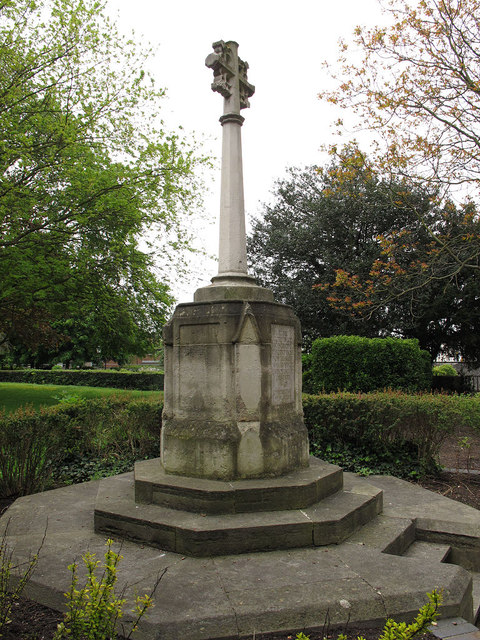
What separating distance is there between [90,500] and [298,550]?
2655mm

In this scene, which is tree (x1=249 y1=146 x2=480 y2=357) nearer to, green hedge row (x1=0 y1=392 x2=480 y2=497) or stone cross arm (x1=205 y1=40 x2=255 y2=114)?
green hedge row (x1=0 y1=392 x2=480 y2=497)

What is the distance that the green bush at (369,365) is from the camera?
41.1 feet

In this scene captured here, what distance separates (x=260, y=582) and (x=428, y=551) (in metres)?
1.86

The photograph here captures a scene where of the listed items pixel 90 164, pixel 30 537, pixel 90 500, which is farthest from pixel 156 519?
pixel 90 164

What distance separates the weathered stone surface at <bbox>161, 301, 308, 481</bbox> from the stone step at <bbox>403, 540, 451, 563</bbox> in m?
1.35

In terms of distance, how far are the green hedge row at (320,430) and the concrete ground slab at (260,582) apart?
239 centimetres

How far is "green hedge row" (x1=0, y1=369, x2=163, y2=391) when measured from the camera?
2389 cm

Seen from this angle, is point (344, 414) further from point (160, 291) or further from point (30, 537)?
point (160, 291)

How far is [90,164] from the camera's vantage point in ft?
37.3

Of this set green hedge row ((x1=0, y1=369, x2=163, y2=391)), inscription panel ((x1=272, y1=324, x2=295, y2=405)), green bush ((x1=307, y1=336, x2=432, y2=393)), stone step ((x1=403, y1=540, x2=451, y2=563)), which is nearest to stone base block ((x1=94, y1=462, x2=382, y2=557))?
stone step ((x1=403, y1=540, x2=451, y2=563))

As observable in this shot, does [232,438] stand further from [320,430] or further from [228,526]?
[320,430]

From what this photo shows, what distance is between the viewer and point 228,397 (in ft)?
15.5

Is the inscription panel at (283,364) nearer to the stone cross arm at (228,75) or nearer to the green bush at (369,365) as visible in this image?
the stone cross arm at (228,75)

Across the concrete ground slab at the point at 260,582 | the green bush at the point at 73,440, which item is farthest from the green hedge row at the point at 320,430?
the concrete ground slab at the point at 260,582
